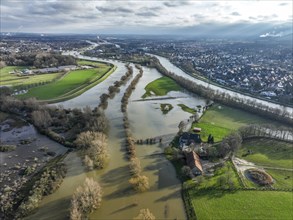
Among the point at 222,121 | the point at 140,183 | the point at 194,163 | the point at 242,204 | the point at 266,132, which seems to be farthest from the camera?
the point at 222,121

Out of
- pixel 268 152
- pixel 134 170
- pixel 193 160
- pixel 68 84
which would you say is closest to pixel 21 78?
pixel 68 84

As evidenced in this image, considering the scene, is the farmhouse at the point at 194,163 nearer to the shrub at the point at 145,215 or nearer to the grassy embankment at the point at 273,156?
the grassy embankment at the point at 273,156

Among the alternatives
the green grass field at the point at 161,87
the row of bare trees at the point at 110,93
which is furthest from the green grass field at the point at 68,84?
the green grass field at the point at 161,87

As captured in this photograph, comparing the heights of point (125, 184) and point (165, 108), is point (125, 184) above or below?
below

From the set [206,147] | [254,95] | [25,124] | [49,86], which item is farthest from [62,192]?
[254,95]

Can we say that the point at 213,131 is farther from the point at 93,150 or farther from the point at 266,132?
the point at 93,150

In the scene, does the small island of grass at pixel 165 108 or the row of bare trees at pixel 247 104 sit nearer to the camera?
the row of bare trees at pixel 247 104

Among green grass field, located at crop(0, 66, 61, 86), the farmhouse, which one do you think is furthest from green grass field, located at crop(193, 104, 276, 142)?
green grass field, located at crop(0, 66, 61, 86)
